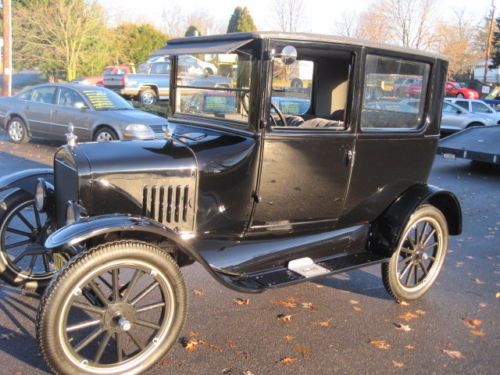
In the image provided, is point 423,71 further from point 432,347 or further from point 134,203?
point 134,203

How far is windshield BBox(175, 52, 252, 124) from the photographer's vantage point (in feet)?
11.3

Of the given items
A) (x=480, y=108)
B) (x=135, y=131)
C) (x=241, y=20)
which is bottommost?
(x=135, y=131)

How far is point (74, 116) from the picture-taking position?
10.1 meters

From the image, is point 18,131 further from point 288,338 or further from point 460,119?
point 460,119

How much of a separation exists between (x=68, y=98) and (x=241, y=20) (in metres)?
31.8

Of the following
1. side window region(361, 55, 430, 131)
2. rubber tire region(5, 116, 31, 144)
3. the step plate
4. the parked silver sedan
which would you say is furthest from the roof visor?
rubber tire region(5, 116, 31, 144)

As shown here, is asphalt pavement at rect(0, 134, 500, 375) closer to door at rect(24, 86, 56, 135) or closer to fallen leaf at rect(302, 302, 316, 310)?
fallen leaf at rect(302, 302, 316, 310)

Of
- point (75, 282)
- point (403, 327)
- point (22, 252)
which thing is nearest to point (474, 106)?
point (403, 327)

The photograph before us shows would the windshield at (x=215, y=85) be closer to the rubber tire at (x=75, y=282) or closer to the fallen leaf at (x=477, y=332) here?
the rubber tire at (x=75, y=282)

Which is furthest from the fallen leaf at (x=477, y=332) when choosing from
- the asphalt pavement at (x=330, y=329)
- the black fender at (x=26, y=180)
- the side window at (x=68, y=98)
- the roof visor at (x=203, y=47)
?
the side window at (x=68, y=98)

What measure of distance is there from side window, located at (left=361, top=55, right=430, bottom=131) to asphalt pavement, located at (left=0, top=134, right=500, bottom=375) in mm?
1410

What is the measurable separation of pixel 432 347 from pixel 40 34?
24.6m

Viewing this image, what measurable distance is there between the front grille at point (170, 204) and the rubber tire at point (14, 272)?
1139 millimetres

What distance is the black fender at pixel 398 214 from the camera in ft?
12.9
